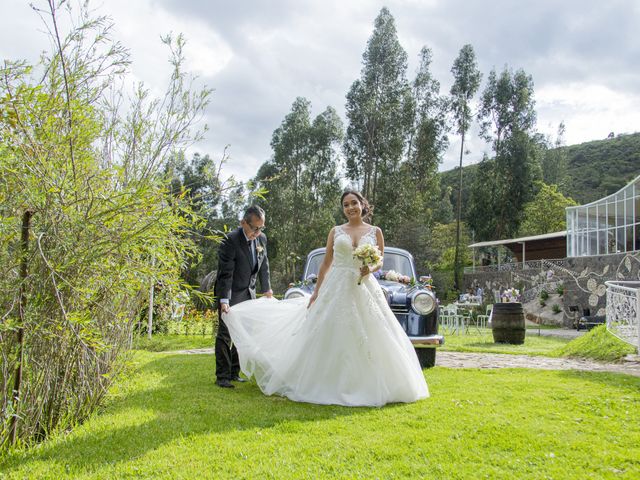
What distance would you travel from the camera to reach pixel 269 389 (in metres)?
4.88

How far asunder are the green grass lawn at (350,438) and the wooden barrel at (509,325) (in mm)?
7105

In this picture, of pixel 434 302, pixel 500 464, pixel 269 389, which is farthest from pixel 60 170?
pixel 434 302

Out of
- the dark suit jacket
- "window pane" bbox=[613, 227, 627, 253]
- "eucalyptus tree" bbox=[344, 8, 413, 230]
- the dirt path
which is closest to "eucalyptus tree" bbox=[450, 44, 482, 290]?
"eucalyptus tree" bbox=[344, 8, 413, 230]

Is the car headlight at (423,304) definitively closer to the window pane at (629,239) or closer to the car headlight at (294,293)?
the car headlight at (294,293)

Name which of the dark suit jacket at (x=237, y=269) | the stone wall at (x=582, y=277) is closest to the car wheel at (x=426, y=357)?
the dark suit jacket at (x=237, y=269)

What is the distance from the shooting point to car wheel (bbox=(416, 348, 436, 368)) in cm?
714

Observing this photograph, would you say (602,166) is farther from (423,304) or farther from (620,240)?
(423,304)

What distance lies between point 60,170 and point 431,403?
3.66 meters

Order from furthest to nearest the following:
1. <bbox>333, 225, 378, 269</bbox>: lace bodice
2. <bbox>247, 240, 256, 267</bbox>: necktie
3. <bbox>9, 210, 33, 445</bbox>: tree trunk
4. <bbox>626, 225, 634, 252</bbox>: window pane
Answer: <bbox>626, 225, 634, 252</bbox>: window pane, <bbox>247, 240, 256, 267</bbox>: necktie, <bbox>333, 225, 378, 269</bbox>: lace bodice, <bbox>9, 210, 33, 445</bbox>: tree trunk

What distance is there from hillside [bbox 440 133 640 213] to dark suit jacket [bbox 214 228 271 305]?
48573 millimetres

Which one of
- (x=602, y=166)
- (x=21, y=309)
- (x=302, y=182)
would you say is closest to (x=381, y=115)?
(x=302, y=182)

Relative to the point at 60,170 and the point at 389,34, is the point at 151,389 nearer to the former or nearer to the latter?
the point at 60,170

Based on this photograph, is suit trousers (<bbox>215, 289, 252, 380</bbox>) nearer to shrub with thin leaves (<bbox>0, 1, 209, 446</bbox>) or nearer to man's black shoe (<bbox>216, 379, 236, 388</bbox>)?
man's black shoe (<bbox>216, 379, 236, 388</bbox>)

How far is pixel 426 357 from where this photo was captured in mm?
7172
